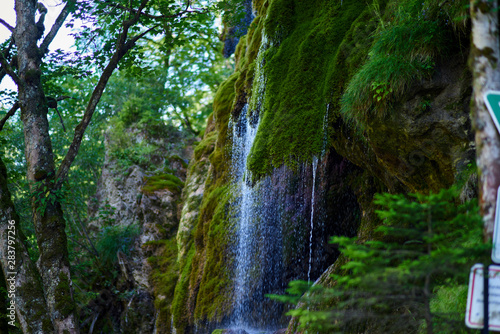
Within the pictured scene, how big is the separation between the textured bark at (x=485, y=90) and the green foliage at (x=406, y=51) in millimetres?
1959

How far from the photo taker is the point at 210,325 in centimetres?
852

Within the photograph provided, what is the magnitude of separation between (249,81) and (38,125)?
3.90 m

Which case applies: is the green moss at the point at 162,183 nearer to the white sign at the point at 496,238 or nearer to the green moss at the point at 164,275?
the green moss at the point at 164,275

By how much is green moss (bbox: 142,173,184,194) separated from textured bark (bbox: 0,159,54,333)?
742cm

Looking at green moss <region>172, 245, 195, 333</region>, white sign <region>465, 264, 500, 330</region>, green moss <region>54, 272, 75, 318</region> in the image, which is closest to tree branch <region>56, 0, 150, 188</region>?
green moss <region>54, 272, 75, 318</region>

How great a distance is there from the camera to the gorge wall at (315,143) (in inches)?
183

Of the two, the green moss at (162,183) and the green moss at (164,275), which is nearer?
the green moss at (164,275)

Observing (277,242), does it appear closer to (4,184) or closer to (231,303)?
(231,303)

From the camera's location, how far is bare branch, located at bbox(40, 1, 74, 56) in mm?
8273

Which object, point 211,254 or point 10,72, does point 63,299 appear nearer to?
point 211,254

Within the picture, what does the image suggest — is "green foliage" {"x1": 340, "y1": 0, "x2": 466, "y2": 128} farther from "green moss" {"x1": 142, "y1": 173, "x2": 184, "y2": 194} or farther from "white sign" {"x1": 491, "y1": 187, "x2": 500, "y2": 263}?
"green moss" {"x1": 142, "y1": 173, "x2": 184, "y2": 194}

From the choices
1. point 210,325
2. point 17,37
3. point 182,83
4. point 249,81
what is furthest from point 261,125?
point 182,83

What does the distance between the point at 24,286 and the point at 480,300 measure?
20.3ft

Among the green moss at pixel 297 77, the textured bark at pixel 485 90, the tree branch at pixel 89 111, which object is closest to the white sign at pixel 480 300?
the textured bark at pixel 485 90
